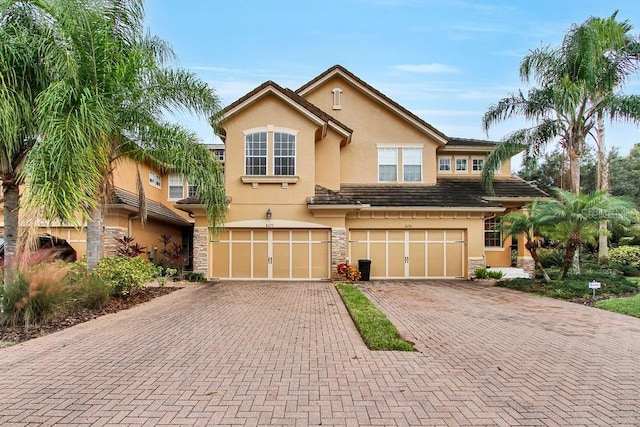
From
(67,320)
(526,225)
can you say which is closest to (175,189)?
(67,320)

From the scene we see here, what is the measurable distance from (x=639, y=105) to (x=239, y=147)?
15599 millimetres

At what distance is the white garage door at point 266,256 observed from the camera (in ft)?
51.1

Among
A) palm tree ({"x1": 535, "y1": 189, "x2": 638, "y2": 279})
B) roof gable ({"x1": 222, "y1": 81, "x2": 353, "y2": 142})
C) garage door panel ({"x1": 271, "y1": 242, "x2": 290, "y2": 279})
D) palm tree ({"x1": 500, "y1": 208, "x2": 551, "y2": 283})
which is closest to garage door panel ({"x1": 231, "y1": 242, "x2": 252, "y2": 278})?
garage door panel ({"x1": 271, "y1": 242, "x2": 290, "y2": 279})

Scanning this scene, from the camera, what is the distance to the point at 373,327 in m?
7.27

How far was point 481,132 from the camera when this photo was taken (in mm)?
17344

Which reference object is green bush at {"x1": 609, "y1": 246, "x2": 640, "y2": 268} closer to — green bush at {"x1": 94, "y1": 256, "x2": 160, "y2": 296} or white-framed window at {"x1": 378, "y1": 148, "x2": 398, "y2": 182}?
white-framed window at {"x1": 378, "y1": 148, "x2": 398, "y2": 182}

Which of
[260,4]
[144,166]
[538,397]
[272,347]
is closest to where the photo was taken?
[538,397]

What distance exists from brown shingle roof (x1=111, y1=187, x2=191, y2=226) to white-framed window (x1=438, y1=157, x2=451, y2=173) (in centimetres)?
1448

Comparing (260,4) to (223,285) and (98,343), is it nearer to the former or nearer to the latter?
(223,285)

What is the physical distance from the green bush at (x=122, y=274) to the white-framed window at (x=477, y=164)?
16.4 metres

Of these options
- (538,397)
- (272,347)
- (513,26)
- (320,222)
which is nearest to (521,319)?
(538,397)

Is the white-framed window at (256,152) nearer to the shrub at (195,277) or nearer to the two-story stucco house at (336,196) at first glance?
the two-story stucco house at (336,196)

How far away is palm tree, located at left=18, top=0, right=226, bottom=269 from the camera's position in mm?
7770

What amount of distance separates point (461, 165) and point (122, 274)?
16.6m
